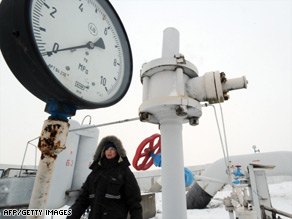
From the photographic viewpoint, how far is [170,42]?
4.34 feet

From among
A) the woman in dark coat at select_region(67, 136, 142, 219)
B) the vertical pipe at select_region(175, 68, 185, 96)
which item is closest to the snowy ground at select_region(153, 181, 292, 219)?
the woman in dark coat at select_region(67, 136, 142, 219)

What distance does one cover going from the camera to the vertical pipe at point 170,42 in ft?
4.25

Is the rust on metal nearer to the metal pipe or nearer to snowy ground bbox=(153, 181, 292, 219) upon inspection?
the metal pipe

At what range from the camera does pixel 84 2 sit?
0.64 metres

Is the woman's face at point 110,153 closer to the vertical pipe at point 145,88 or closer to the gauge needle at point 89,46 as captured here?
the vertical pipe at point 145,88

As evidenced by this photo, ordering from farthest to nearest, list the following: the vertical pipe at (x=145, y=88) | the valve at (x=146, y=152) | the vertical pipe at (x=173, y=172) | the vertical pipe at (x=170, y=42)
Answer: the valve at (x=146, y=152)
the vertical pipe at (x=170, y=42)
the vertical pipe at (x=145, y=88)
the vertical pipe at (x=173, y=172)

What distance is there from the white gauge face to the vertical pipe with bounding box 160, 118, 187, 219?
58 cm

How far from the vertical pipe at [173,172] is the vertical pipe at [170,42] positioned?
509mm

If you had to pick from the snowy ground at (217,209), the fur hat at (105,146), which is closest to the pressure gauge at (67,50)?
the fur hat at (105,146)

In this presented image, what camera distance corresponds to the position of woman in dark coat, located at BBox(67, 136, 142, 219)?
3.42 feet

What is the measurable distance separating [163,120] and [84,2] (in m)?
0.80

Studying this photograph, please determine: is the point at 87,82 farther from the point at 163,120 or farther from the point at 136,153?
the point at 136,153

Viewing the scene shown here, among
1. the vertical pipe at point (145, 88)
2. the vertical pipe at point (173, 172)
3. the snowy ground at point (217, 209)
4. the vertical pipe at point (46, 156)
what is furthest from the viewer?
the snowy ground at point (217, 209)

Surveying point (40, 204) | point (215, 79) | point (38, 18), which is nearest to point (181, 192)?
point (215, 79)
